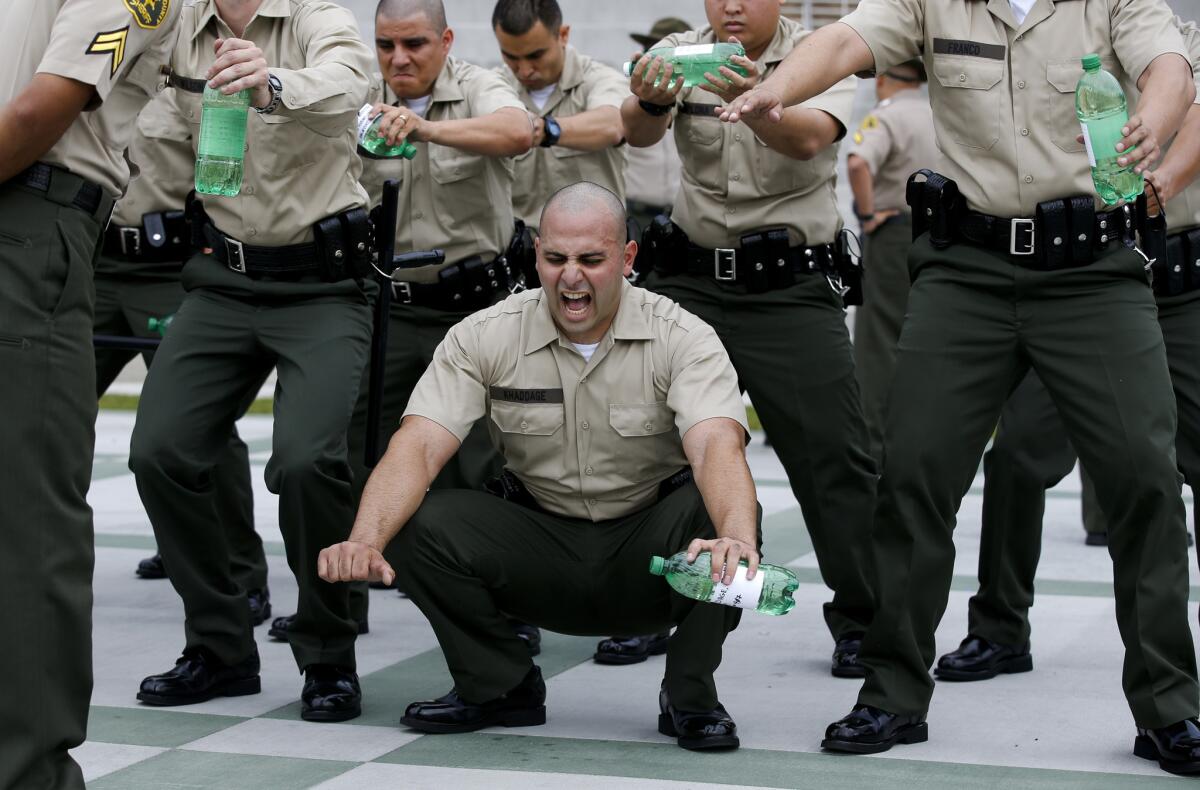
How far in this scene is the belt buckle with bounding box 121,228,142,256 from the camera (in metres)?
6.35

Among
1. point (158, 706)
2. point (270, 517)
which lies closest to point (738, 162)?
point (158, 706)

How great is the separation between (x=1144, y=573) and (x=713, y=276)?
Answer: 1.71 meters

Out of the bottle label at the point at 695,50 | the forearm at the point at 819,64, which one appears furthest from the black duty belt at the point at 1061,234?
the bottle label at the point at 695,50

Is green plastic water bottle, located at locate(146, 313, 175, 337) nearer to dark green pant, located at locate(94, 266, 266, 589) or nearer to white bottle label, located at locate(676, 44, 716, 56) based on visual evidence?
dark green pant, located at locate(94, 266, 266, 589)

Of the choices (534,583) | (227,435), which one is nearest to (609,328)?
(534,583)

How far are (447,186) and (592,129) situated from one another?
28.4 inches

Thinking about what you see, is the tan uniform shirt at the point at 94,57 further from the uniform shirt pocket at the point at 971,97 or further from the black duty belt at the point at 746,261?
the black duty belt at the point at 746,261

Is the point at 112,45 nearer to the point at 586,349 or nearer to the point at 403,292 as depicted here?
the point at 586,349

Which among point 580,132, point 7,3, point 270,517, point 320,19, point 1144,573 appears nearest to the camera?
point 7,3

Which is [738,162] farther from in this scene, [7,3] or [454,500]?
[7,3]

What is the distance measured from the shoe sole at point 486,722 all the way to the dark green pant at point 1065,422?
84cm

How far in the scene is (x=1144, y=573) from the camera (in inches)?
166

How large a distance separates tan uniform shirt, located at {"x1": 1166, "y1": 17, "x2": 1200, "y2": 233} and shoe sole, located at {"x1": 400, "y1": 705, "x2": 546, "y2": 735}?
2.26 m

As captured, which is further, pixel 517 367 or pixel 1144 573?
pixel 517 367
